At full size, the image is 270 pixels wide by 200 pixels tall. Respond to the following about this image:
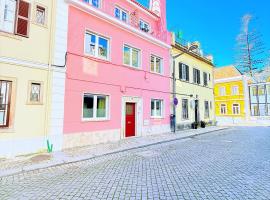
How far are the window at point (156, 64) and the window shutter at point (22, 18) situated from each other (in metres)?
9.07

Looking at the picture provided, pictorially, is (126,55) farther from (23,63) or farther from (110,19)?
(23,63)

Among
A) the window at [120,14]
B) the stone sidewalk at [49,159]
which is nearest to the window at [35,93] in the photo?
the stone sidewalk at [49,159]

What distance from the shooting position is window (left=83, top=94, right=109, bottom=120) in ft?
32.5

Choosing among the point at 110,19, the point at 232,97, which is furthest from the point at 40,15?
the point at 232,97

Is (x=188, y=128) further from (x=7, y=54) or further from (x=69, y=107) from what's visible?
→ (x=7, y=54)

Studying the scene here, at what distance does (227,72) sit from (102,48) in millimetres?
36133

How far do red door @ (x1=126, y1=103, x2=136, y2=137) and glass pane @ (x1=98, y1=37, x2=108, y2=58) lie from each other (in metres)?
3.64

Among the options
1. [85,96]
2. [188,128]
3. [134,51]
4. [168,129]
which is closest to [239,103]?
[188,128]

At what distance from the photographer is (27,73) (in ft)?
25.2

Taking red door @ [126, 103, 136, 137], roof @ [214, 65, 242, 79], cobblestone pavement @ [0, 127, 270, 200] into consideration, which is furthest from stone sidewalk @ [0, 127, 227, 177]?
roof @ [214, 65, 242, 79]

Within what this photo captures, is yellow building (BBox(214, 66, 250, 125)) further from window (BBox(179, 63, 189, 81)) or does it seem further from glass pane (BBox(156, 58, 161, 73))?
glass pane (BBox(156, 58, 161, 73))

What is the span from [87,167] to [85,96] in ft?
15.1

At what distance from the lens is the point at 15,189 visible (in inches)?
176

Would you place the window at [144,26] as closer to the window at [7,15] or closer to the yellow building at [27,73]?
the yellow building at [27,73]
